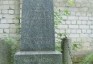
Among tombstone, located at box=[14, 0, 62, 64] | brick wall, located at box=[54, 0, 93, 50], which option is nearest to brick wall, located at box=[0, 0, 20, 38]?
brick wall, located at box=[54, 0, 93, 50]

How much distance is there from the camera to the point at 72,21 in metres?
15.5

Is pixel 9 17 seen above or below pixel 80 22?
above

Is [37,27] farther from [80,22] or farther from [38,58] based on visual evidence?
[80,22]

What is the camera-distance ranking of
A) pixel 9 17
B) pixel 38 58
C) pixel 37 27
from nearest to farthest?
pixel 38 58 → pixel 37 27 → pixel 9 17

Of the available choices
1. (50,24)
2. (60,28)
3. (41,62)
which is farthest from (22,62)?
(60,28)

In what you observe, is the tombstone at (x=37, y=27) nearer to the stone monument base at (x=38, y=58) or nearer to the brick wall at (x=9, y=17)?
the stone monument base at (x=38, y=58)

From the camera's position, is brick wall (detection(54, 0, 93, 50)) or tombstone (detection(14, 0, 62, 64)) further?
brick wall (detection(54, 0, 93, 50))

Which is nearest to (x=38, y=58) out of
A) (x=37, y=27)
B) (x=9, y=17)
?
(x=37, y=27)

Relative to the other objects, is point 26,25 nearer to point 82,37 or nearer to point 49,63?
point 49,63

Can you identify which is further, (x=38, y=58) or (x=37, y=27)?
(x=37, y=27)

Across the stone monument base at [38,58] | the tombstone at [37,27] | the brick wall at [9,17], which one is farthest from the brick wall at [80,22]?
the stone monument base at [38,58]

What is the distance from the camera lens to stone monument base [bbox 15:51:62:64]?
26.9 feet

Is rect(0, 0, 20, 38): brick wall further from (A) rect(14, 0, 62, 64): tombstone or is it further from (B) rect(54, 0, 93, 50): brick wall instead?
(A) rect(14, 0, 62, 64): tombstone

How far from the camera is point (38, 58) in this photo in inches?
324
